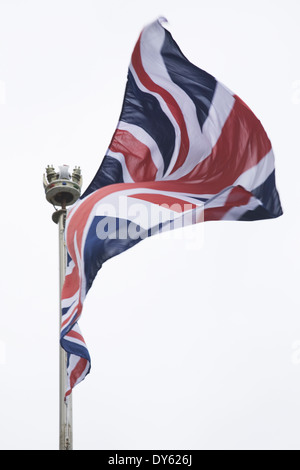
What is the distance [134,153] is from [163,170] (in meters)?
0.49

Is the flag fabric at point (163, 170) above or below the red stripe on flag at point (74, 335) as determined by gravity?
above

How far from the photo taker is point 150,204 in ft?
35.9

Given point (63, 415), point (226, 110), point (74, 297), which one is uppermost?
point (226, 110)

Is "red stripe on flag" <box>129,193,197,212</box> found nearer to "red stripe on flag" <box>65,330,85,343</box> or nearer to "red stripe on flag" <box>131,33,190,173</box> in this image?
"red stripe on flag" <box>131,33,190,173</box>

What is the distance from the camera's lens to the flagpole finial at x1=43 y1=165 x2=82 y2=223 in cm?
1154

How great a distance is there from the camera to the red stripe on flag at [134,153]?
38.2 ft

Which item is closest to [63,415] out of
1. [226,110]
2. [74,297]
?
[74,297]

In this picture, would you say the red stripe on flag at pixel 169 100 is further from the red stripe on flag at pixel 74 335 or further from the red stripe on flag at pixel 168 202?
the red stripe on flag at pixel 74 335

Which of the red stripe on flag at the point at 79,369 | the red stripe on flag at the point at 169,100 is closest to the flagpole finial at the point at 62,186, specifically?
the red stripe on flag at the point at 169,100

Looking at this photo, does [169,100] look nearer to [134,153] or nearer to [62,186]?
[134,153]

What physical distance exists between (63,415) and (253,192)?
12.0ft

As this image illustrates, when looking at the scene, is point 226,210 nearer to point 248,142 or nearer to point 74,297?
point 248,142

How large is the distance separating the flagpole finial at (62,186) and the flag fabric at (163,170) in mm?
324

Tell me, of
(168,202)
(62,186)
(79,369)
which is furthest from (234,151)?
(79,369)
